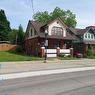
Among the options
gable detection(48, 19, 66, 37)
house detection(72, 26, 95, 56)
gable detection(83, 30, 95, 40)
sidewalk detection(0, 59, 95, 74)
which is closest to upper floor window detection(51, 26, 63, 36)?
gable detection(48, 19, 66, 37)

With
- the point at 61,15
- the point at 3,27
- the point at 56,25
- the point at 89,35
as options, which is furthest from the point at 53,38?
the point at 61,15

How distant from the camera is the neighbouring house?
146 ft

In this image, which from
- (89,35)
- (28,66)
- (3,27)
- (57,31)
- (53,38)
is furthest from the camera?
(3,27)

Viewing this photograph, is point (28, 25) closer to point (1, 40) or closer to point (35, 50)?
point (35, 50)

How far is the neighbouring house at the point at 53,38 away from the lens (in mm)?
44566

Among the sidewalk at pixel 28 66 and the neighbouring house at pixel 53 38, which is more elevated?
the neighbouring house at pixel 53 38

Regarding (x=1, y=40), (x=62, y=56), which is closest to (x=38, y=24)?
(x=62, y=56)

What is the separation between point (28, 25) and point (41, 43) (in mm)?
6048

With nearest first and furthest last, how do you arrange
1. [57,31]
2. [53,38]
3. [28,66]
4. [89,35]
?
[28,66], [53,38], [57,31], [89,35]

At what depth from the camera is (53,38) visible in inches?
1770

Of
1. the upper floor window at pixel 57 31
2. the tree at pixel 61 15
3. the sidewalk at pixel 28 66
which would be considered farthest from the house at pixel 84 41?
the tree at pixel 61 15

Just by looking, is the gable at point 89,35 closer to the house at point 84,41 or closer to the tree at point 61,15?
the house at point 84,41

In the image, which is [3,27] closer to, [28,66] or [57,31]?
[57,31]

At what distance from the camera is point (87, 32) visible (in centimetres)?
5209
